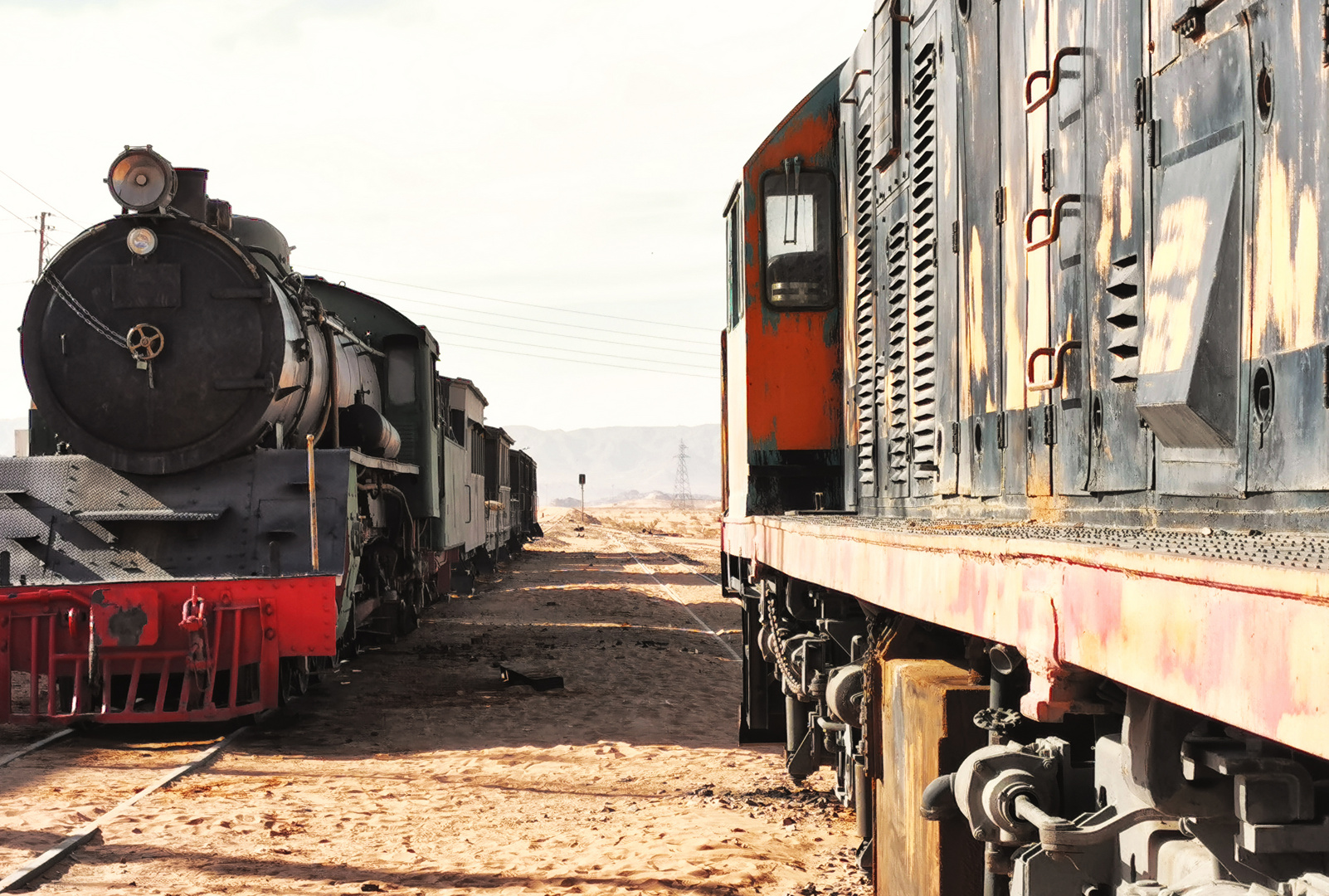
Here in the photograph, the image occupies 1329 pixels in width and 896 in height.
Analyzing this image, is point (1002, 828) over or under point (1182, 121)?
under

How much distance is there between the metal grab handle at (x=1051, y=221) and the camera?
342 cm

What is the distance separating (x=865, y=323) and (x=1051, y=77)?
290 centimetres

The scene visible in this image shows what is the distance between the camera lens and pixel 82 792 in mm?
6918

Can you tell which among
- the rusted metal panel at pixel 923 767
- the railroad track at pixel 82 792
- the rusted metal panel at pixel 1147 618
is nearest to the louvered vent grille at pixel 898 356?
the rusted metal panel at pixel 923 767

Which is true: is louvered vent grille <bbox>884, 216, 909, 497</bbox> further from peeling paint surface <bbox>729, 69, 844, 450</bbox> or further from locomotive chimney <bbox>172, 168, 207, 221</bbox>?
locomotive chimney <bbox>172, 168, 207, 221</bbox>

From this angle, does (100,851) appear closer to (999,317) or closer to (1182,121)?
(999,317)

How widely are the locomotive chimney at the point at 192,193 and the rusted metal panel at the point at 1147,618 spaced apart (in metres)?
7.51

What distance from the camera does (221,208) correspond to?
9.61m

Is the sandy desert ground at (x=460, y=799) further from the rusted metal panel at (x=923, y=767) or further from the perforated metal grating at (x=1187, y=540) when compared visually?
the perforated metal grating at (x=1187, y=540)

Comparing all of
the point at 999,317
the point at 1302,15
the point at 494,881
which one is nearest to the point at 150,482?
the point at 494,881

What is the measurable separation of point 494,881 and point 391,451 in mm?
7141

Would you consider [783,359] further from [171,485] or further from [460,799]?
[171,485]

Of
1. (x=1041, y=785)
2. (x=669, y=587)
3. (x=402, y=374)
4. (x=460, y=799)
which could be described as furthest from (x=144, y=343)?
(x=669, y=587)

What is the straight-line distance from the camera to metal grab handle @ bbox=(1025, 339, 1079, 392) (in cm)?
347
